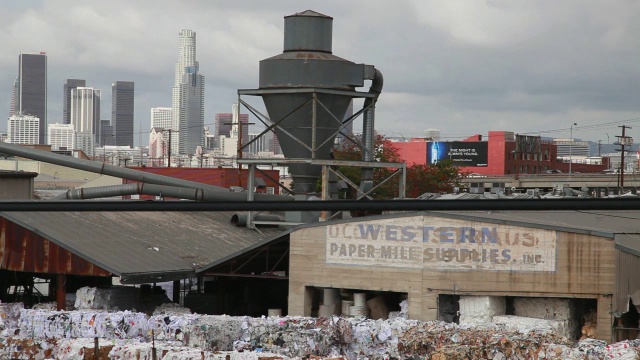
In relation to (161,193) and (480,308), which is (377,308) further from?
(161,193)

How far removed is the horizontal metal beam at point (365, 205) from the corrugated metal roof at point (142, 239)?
2450 centimetres

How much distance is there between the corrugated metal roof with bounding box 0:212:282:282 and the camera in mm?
28922

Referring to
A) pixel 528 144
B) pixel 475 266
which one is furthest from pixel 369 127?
pixel 528 144

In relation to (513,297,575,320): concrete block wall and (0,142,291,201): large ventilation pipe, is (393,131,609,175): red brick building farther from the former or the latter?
(513,297,575,320): concrete block wall

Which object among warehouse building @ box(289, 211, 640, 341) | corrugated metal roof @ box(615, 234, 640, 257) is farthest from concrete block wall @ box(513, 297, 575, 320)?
corrugated metal roof @ box(615, 234, 640, 257)

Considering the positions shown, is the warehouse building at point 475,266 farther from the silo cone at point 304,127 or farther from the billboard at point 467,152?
the billboard at point 467,152

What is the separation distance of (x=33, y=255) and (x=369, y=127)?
1430 centimetres

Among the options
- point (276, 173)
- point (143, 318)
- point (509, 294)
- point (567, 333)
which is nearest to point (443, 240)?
point (509, 294)

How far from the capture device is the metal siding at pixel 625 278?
2617 centimetres

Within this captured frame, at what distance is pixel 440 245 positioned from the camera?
91.8 feet

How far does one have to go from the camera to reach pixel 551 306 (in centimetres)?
2712

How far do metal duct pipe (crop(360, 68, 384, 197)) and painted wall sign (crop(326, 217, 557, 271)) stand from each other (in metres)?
7.95

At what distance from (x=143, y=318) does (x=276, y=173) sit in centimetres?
5453

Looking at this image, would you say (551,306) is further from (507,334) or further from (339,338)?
(339,338)
